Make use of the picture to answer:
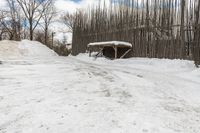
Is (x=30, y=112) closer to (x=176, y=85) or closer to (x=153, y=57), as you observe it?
(x=176, y=85)

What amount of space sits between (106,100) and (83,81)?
4.72 ft

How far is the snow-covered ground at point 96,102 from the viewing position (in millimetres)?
3137

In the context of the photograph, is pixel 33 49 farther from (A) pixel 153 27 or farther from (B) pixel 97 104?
(B) pixel 97 104

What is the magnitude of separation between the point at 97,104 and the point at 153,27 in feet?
19.7

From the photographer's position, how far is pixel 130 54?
1045 cm

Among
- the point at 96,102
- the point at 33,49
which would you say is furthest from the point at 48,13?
the point at 96,102

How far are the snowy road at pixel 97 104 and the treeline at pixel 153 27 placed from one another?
7.76ft

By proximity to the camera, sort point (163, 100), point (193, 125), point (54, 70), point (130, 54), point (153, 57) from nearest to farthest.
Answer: point (193, 125), point (163, 100), point (54, 70), point (153, 57), point (130, 54)

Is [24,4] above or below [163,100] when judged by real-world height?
above

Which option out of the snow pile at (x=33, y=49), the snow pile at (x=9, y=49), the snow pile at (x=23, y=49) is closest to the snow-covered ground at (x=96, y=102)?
the snow pile at (x=9, y=49)

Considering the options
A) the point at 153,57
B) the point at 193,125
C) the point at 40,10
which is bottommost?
the point at 193,125

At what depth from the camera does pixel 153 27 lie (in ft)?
30.4

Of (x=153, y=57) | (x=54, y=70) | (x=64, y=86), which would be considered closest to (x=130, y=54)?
(x=153, y=57)

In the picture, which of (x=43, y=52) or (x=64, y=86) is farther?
(x=43, y=52)
